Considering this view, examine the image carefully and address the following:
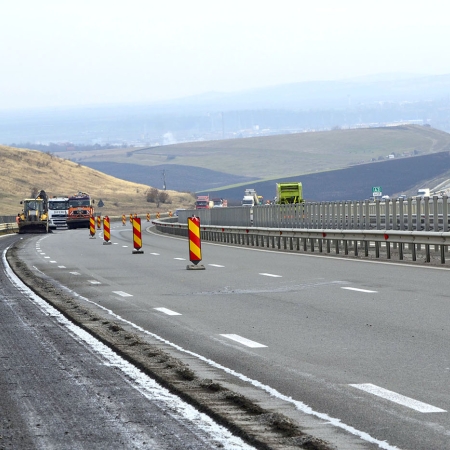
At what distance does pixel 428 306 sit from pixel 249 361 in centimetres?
542

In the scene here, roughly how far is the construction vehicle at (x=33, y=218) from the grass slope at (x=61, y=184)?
237 ft

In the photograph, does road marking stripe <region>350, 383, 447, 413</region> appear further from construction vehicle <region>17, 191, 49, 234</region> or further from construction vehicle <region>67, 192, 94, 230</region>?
construction vehicle <region>67, 192, 94, 230</region>

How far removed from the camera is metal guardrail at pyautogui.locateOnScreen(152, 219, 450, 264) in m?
25.3

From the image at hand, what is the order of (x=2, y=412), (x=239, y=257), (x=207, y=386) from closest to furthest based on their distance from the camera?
(x=2, y=412) → (x=207, y=386) → (x=239, y=257)

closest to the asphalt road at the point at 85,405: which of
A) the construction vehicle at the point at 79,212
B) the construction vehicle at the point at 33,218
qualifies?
the construction vehicle at the point at 33,218

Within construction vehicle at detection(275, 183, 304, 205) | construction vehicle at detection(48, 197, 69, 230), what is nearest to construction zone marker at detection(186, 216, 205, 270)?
construction vehicle at detection(275, 183, 304, 205)

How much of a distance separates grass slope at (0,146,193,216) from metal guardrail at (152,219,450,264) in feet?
346

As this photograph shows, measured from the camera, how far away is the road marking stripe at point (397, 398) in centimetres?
769

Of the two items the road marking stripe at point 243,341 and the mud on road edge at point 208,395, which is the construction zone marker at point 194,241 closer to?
the mud on road edge at point 208,395

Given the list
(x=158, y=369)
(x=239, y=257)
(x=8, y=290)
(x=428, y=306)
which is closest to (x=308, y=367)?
(x=158, y=369)

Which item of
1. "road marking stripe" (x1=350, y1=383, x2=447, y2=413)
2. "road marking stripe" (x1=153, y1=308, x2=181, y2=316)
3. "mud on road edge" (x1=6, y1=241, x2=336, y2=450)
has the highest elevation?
"mud on road edge" (x1=6, y1=241, x2=336, y2=450)

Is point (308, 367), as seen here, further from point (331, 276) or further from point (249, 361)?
point (331, 276)

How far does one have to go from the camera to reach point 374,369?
9617 mm

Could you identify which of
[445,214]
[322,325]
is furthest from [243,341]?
[445,214]
